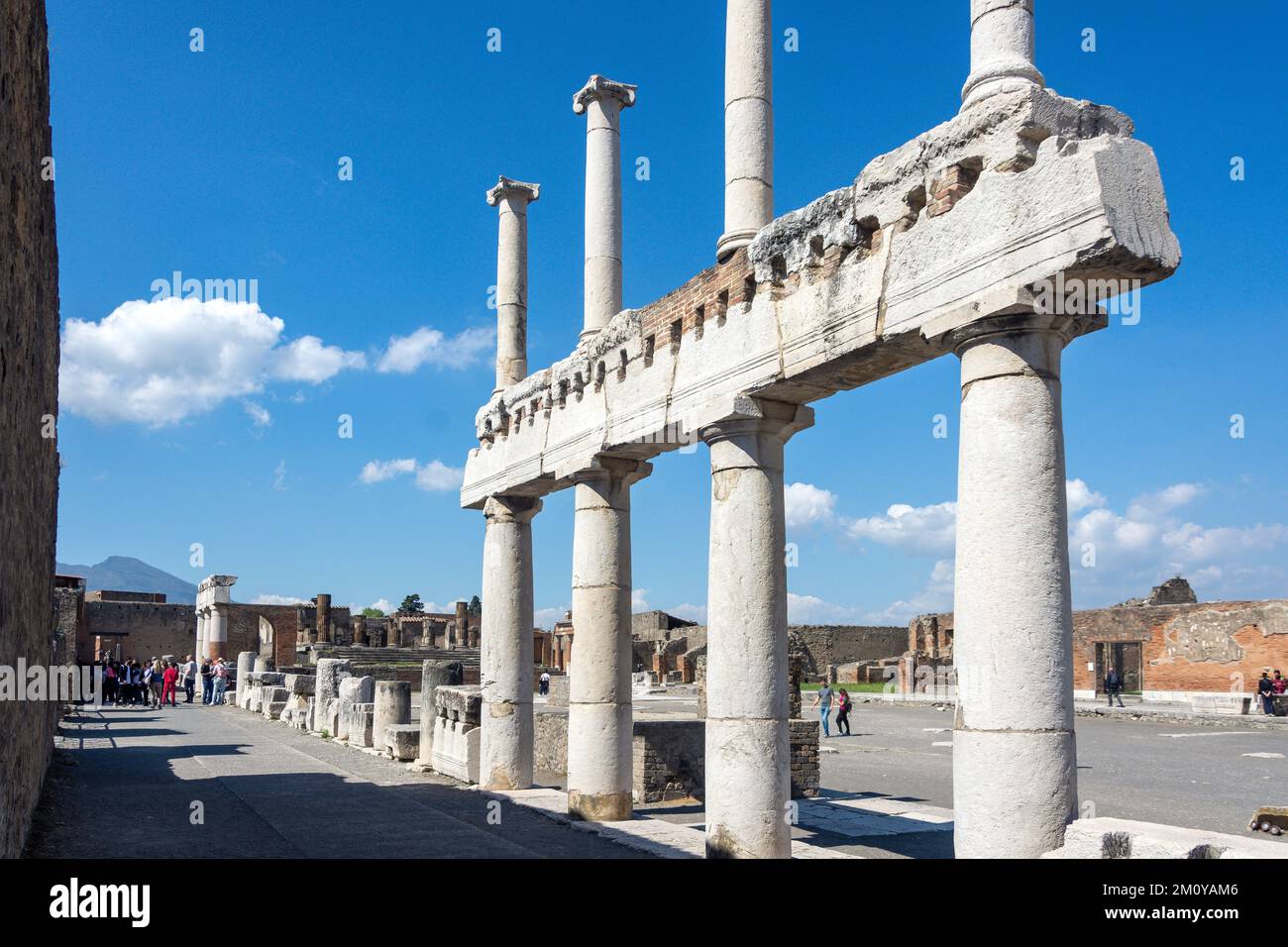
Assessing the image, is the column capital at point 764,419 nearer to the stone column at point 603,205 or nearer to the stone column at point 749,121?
the stone column at point 749,121

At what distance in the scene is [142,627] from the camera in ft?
158

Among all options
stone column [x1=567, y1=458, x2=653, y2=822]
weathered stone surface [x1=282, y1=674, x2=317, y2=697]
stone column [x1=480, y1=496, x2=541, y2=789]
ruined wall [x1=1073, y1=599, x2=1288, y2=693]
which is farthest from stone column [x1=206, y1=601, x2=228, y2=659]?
stone column [x1=567, y1=458, x2=653, y2=822]

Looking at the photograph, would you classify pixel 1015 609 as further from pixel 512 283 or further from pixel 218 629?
pixel 218 629

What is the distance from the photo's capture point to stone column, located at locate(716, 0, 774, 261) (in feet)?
29.7

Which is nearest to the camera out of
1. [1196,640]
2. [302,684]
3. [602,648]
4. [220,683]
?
[602,648]

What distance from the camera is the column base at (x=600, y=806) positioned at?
10852 millimetres

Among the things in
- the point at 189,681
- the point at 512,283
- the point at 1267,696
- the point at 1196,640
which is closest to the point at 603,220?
the point at 512,283

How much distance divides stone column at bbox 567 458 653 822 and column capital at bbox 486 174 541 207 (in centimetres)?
452

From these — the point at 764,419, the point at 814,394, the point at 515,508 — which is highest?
the point at 814,394

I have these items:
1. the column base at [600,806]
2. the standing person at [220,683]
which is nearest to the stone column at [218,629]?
the standing person at [220,683]

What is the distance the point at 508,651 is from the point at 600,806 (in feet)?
8.91
